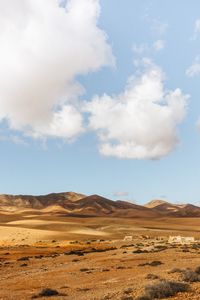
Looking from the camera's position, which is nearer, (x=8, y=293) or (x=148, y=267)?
(x=8, y=293)

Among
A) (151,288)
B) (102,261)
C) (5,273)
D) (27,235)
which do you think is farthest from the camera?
(27,235)

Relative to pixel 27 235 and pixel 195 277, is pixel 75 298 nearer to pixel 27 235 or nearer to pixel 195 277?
pixel 195 277

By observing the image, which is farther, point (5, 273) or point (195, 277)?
point (5, 273)

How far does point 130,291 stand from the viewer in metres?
18.3

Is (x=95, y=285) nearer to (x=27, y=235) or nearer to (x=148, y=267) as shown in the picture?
(x=148, y=267)

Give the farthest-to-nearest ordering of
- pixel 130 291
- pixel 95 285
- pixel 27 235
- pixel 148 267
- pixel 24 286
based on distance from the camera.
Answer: pixel 27 235, pixel 148 267, pixel 24 286, pixel 95 285, pixel 130 291

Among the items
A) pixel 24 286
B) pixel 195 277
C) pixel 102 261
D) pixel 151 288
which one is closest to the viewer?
pixel 151 288

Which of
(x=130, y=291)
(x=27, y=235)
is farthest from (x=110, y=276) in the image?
(x=27, y=235)

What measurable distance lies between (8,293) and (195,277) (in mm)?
8873

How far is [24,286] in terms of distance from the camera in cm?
2488

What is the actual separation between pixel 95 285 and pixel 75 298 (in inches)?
174

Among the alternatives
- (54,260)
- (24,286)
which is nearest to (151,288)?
(24,286)

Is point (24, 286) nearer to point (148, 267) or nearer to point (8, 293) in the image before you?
point (8, 293)

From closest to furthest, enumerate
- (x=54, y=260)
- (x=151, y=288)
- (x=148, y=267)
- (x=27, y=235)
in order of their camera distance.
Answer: (x=151, y=288) < (x=148, y=267) < (x=54, y=260) < (x=27, y=235)
